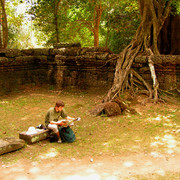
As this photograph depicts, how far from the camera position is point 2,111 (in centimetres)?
664

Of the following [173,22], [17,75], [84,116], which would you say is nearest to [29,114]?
[84,116]

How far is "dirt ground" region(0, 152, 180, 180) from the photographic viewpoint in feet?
10.2

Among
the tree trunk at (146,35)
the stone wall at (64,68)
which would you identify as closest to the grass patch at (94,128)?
the stone wall at (64,68)

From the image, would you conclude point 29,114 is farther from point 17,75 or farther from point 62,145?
point 17,75

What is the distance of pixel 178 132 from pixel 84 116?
2.47 metres

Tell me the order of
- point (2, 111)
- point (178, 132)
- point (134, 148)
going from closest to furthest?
point (134, 148)
point (178, 132)
point (2, 111)

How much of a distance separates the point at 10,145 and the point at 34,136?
55cm

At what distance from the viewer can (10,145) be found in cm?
388

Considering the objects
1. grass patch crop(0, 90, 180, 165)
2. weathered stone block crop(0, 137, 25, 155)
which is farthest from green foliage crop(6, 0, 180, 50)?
weathered stone block crop(0, 137, 25, 155)

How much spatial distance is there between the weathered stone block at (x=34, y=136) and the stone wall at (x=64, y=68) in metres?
4.29

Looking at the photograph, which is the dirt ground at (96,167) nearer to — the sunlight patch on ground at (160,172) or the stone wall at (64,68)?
the sunlight patch on ground at (160,172)

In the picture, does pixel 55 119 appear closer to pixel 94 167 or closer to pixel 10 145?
pixel 10 145

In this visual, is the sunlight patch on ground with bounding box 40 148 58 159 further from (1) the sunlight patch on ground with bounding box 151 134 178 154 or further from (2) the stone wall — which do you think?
(2) the stone wall

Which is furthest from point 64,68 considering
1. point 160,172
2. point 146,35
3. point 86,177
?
point 160,172
